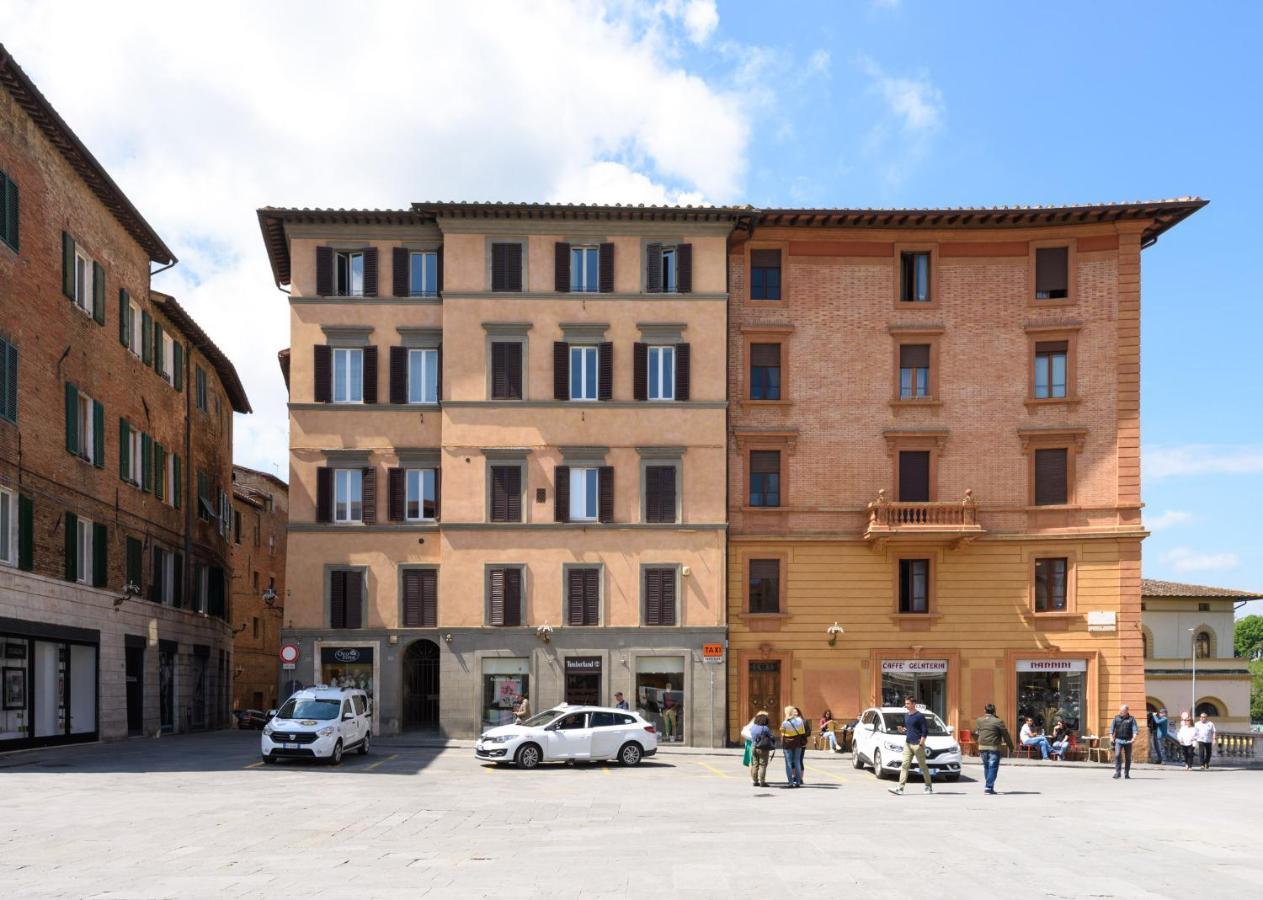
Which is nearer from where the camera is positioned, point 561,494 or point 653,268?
point 561,494

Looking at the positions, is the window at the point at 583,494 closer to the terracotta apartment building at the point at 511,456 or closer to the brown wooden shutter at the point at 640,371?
Result: the terracotta apartment building at the point at 511,456

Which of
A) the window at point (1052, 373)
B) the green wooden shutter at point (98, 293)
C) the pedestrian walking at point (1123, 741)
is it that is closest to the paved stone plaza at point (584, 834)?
the pedestrian walking at point (1123, 741)

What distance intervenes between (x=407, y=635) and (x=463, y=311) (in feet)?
35.1

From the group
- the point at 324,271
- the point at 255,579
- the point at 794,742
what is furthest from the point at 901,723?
the point at 255,579

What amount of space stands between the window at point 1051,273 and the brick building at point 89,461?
29.6m

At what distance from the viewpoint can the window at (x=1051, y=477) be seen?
39.9m

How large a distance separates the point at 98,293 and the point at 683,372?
719 inches

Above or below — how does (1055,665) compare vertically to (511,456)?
below

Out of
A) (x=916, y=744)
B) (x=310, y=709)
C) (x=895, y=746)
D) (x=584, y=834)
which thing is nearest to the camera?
(x=584, y=834)

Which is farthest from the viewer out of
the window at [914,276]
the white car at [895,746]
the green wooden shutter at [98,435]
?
the window at [914,276]

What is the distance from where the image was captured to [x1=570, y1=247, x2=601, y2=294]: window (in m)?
40.5

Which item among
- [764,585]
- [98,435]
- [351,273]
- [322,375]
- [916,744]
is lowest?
[916,744]

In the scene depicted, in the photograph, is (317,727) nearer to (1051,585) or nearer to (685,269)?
(685,269)

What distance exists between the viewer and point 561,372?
130ft
